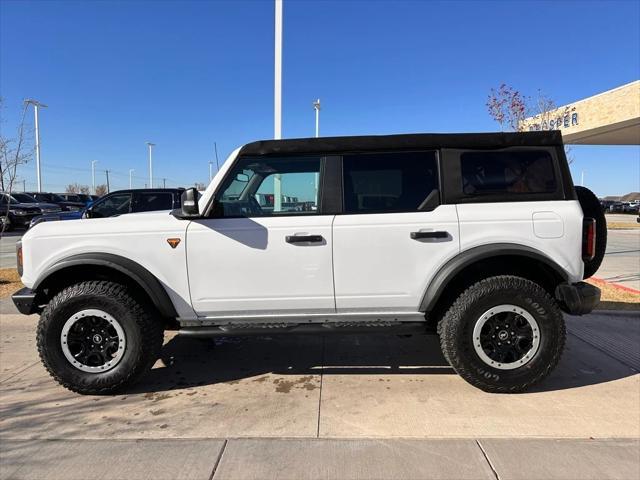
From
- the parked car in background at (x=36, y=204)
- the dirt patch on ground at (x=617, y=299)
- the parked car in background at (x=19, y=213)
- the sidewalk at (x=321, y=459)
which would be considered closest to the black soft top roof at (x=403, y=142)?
the sidewalk at (x=321, y=459)

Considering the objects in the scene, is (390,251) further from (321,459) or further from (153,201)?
(153,201)

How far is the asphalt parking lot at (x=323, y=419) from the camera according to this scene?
2781 mm

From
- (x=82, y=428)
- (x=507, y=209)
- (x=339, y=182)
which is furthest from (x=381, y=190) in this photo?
(x=82, y=428)

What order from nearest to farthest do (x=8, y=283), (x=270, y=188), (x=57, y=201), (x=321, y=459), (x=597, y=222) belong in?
(x=321, y=459) → (x=270, y=188) → (x=597, y=222) → (x=8, y=283) → (x=57, y=201)

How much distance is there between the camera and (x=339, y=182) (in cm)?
382

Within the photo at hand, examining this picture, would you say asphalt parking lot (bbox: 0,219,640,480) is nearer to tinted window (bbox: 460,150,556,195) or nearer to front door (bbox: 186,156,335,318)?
front door (bbox: 186,156,335,318)

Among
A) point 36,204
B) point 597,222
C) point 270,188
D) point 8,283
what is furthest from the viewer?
point 36,204

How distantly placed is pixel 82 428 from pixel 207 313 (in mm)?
1150

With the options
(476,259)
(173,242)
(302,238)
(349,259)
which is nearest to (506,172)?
(476,259)

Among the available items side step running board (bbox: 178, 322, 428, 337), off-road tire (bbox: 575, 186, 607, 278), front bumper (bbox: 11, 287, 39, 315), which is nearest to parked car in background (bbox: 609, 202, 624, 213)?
off-road tire (bbox: 575, 186, 607, 278)

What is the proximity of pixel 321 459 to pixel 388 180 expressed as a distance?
83.5 inches

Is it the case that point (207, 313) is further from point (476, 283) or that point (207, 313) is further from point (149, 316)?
point (476, 283)

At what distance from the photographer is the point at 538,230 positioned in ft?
12.0

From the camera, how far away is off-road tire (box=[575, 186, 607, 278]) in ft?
13.2
